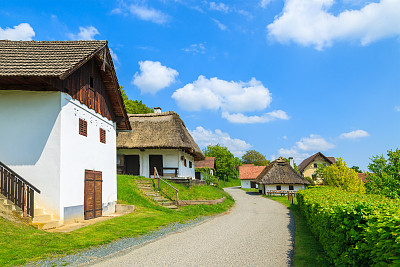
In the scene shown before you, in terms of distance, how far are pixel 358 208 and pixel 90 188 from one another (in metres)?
12.2

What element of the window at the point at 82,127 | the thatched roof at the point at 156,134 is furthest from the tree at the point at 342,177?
the window at the point at 82,127

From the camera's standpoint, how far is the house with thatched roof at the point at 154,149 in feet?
89.8

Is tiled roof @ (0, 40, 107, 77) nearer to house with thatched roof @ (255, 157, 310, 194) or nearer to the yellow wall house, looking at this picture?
house with thatched roof @ (255, 157, 310, 194)

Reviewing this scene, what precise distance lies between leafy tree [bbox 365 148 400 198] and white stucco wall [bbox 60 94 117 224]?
85.9 ft

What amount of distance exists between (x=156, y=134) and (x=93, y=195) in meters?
13.7

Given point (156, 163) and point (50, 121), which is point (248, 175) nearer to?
point (156, 163)

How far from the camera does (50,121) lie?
39.5 ft

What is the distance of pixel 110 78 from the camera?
1634 cm

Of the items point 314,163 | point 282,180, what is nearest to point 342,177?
point 282,180

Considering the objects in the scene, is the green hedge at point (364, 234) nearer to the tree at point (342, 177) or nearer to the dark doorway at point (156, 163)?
the dark doorway at point (156, 163)

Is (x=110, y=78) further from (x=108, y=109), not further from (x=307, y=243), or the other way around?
(x=307, y=243)

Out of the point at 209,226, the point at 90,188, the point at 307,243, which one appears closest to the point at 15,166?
the point at 90,188

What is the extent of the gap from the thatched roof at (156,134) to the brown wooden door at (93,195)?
11462mm

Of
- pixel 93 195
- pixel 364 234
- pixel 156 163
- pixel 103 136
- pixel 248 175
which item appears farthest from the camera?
pixel 248 175
